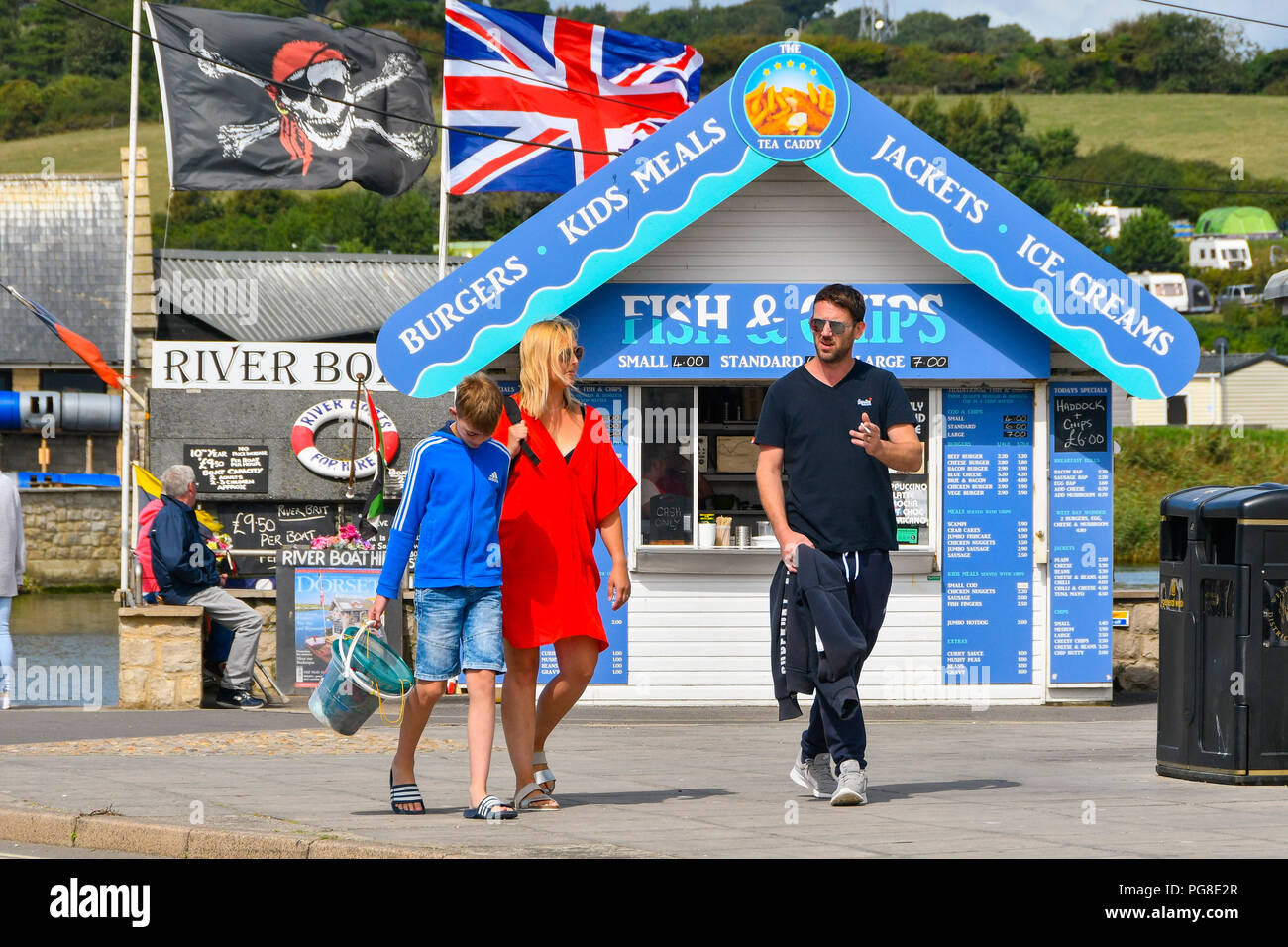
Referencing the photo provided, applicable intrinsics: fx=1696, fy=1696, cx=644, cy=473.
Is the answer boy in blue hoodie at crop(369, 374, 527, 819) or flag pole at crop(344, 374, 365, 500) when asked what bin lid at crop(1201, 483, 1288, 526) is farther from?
flag pole at crop(344, 374, 365, 500)

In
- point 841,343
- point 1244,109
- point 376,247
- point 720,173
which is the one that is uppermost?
point 1244,109

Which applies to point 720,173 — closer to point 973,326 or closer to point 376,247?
point 973,326

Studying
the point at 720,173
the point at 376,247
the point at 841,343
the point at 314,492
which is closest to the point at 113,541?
the point at 314,492

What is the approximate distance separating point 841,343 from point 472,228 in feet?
238

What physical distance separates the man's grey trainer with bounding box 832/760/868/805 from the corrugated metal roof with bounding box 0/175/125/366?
33.8m

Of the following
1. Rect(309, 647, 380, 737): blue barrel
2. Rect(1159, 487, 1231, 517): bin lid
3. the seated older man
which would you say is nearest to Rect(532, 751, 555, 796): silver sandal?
Rect(309, 647, 380, 737): blue barrel

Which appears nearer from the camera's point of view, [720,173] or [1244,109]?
[720,173]

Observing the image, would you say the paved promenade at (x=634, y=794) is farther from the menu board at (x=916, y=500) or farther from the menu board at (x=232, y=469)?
the menu board at (x=232, y=469)

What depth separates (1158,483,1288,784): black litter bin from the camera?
7.77 metres

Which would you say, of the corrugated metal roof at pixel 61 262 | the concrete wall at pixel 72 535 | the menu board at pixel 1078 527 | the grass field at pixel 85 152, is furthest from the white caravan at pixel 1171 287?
the menu board at pixel 1078 527

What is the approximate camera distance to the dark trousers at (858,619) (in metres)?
7.18

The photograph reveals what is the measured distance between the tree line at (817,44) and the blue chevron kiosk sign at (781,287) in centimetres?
7052

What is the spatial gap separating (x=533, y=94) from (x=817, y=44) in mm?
92581

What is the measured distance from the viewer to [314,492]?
19109mm
